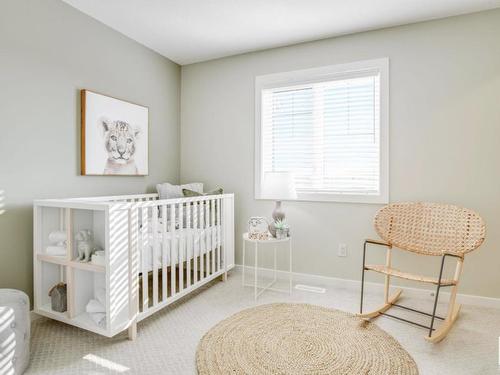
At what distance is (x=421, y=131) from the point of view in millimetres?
2574

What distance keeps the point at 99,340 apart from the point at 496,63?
11.4ft

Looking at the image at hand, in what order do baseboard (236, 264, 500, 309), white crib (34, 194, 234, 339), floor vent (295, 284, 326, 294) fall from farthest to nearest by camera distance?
floor vent (295, 284, 326, 294) → baseboard (236, 264, 500, 309) → white crib (34, 194, 234, 339)

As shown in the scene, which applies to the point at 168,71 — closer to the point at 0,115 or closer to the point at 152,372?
the point at 0,115

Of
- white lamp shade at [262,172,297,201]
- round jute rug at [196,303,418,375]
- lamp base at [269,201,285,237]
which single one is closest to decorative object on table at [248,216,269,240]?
lamp base at [269,201,285,237]

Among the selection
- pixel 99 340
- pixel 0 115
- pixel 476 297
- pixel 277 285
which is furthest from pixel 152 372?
pixel 476 297

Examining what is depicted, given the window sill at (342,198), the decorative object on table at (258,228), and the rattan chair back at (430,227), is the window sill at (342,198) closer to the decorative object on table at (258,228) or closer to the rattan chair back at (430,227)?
the rattan chair back at (430,227)

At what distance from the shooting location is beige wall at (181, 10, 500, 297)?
239cm

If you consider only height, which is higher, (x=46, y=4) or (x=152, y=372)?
(x=46, y=4)

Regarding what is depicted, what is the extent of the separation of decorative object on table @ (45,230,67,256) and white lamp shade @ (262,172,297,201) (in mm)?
1587

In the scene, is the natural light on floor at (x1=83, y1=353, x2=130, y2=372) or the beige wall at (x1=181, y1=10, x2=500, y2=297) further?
the beige wall at (x1=181, y1=10, x2=500, y2=297)

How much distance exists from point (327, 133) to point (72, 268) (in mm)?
2376

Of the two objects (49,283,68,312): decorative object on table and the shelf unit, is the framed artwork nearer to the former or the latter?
the shelf unit

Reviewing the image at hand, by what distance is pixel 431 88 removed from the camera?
254 cm

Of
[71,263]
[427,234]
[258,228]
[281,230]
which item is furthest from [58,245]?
[427,234]
